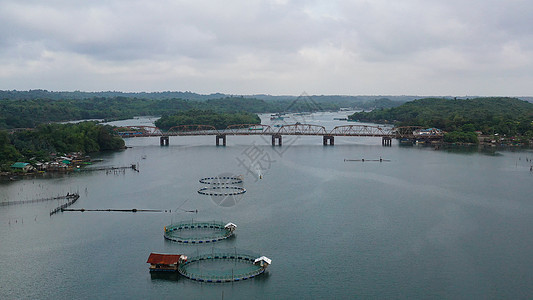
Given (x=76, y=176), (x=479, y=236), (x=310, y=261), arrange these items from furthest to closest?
(x=76, y=176) → (x=479, y=236) → (x=310, y=261)

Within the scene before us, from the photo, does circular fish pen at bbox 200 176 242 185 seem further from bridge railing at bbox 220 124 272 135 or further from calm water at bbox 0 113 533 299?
bridge railing at bbox 220 124 272 135

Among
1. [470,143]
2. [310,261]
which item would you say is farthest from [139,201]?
[470,143]

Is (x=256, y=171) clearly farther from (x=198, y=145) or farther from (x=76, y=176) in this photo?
(x=198, y=145)

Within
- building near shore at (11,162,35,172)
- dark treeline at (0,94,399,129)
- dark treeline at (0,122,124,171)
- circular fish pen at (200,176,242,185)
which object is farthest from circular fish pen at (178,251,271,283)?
dark treeline at (0,94,399,129)

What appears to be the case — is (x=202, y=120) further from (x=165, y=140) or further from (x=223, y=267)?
(x=223, y=267)

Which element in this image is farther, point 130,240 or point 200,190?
point 200,190

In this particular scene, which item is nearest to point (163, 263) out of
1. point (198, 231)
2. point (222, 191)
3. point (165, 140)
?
point (198, 231)

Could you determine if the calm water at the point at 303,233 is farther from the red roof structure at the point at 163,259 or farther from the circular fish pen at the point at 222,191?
the circular fish pen at the point at 222,191
